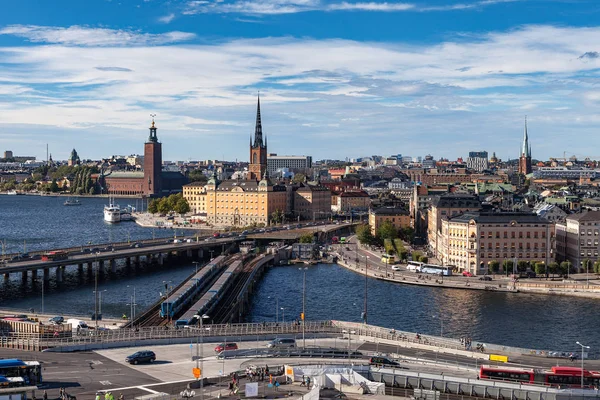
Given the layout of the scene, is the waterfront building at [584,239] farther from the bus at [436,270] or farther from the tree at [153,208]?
the tree at [153,208]

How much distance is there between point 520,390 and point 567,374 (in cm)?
304

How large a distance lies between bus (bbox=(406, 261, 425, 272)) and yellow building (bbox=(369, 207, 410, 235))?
22079 millimetres

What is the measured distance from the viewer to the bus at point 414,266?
71.3m

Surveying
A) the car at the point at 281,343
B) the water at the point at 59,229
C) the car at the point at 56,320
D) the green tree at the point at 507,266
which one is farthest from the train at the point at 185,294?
the water at the point at 59,229

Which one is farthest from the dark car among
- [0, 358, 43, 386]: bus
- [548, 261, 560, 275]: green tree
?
[548, 261, 560, 275]: green tree

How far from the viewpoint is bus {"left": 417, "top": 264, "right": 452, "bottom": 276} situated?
6906 cm

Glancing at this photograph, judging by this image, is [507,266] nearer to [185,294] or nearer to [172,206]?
[185,294]

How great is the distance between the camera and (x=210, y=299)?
52.9 m

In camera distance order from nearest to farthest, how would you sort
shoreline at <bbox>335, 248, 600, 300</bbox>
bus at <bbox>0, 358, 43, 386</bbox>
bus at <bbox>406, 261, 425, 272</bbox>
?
bus at <bbox>0, 358, 43, 386</bbox>, shoreline at <bbox>335, 248, 600, 300</bbox>, bus at <bbox>406, 261, 425, 272</bbox>

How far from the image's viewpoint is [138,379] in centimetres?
2897

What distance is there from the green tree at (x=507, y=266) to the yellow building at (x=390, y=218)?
27648 millimetres

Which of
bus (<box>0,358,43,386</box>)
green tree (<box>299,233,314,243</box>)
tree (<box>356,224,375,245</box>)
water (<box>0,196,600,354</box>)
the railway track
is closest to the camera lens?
bus (<box>0,358,43,386</box>)

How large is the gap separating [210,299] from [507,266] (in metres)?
27.2

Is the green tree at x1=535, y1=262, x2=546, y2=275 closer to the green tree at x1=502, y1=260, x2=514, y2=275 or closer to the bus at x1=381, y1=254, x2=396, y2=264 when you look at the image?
the green tree at x1=502, y1=260, x2=514, y2=275
